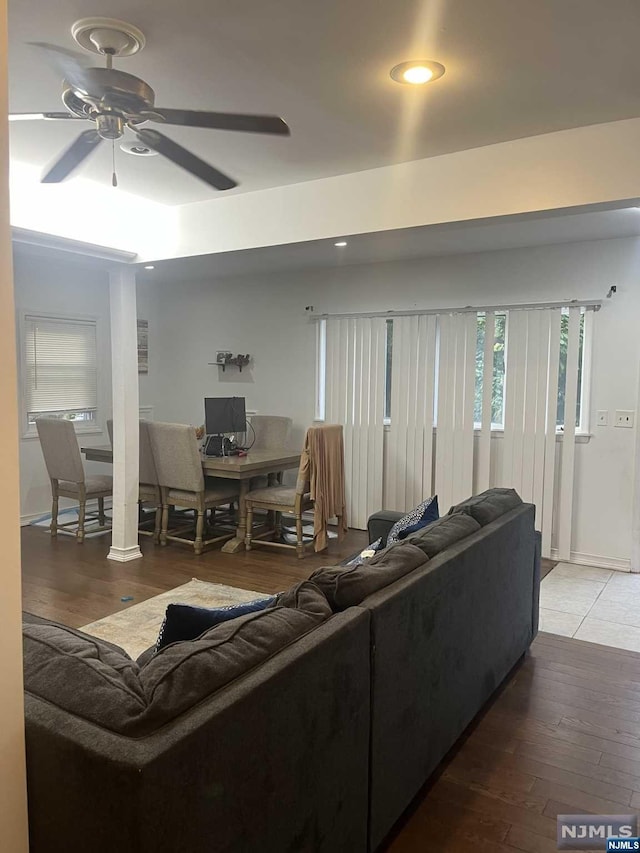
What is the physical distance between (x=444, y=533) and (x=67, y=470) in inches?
151

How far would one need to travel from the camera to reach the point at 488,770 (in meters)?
2.26

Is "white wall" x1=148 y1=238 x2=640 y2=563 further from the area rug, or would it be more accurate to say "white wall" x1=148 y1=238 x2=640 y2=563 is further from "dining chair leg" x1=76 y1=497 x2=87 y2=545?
the area rug

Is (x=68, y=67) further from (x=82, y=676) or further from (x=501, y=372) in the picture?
(x=501, y=372)

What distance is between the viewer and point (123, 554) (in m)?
4.76

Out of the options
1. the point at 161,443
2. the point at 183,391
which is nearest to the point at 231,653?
the point at 161,443

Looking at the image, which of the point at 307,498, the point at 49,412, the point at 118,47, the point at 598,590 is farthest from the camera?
the point at 49,412

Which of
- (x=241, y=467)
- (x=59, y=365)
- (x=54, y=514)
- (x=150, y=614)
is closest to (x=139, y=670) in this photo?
(x=150, y=614)

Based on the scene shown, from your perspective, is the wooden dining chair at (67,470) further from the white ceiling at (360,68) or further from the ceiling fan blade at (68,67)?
the ceiling fan blade at (68,67)

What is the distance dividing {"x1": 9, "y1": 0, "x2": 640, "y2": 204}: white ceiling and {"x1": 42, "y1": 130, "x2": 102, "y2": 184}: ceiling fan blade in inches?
11.9

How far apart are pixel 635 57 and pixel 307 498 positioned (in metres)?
3.56

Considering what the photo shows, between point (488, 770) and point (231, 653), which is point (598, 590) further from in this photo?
point (231, 653)

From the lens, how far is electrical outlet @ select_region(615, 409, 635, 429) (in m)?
4.66

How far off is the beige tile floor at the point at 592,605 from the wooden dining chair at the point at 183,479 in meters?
2.56

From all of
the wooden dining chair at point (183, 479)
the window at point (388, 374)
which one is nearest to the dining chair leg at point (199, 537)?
the wooden dining chair at point (183, 479)
